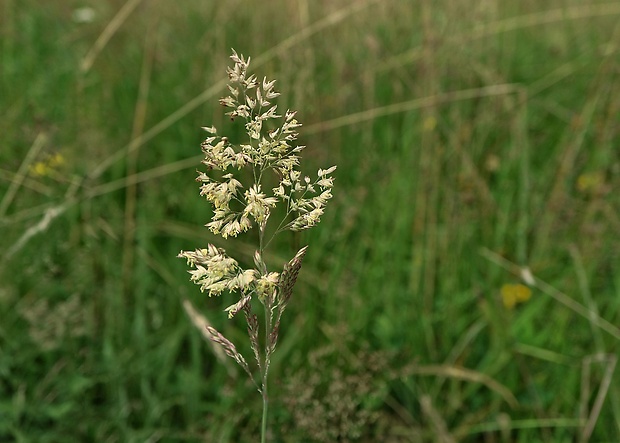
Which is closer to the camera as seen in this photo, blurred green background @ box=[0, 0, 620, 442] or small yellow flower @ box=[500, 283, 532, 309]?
blurred green background @ box=[0, 0, 620, 442]

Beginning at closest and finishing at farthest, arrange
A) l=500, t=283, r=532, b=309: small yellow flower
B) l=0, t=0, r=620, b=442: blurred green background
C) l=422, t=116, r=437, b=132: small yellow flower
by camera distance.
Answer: l=0, t=0, r=620, b=442: blurred green background, l=500, t=283, r=532, b=309: small yellow flower, l=422, t=116, r=437, b=132: small yellow flower

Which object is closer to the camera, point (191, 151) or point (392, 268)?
point (392, 268)

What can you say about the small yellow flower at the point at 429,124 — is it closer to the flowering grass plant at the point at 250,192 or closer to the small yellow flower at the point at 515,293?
the small yellow flower at the point at 515,293

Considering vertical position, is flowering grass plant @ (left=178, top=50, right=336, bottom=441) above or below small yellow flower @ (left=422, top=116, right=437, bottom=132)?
below

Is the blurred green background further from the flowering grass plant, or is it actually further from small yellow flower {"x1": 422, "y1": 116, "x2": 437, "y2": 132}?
the flowering grass plant

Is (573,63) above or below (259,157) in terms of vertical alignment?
above

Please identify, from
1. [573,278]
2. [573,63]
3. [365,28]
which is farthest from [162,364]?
[573,63]

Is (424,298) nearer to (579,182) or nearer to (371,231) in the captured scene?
(371,231)

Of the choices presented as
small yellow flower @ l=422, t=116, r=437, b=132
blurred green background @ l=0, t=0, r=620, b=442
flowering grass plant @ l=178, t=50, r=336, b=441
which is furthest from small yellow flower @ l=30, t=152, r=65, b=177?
flowering grass plant @ l=178, t=50, r=336, b=441

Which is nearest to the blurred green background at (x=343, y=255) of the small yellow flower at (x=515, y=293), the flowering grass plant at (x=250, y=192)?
the small yellow flower at (x=515, y=293)
